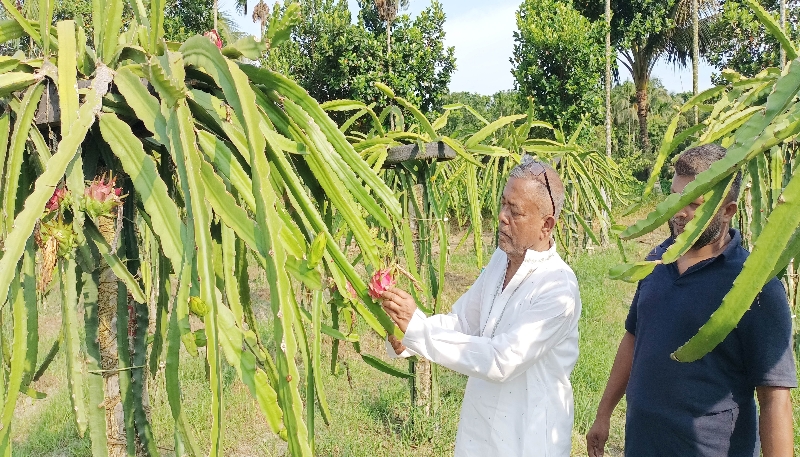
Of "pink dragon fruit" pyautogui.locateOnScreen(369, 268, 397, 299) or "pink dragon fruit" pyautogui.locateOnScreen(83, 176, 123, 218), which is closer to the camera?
"pink dragon fruit" pyautogui.locateOnScreen(83, 176, 123, 218)

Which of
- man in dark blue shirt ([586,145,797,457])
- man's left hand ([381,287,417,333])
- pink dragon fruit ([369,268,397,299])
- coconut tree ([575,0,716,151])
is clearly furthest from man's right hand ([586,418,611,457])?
coconut tree ([575,0,716,151])

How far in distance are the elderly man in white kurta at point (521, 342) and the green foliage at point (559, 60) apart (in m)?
7.87

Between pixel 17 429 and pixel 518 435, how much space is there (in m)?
2.82

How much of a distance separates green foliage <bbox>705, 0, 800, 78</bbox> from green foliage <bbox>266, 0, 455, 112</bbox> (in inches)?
190

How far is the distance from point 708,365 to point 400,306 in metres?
Answer: 0.75

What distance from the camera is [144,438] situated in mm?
928

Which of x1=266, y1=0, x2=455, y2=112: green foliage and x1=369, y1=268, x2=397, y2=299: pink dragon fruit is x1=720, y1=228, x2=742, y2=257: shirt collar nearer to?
x1=369, y1=268, x2=397, y2=299: pink dragon fruit

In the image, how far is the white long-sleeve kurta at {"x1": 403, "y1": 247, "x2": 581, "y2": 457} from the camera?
134 centimetres

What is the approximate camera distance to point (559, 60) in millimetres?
9016

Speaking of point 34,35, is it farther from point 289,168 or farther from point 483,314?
point 483,314

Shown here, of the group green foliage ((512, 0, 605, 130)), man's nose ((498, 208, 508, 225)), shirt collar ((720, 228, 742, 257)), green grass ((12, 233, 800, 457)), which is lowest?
green grass ((12, 233, 800, 457))

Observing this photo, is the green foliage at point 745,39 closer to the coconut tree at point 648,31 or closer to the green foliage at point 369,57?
the coconut tree at point 648,31

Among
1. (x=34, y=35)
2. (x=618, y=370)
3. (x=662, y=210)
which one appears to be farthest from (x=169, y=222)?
(x=618, y=370)

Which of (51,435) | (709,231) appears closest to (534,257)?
(709,231)
